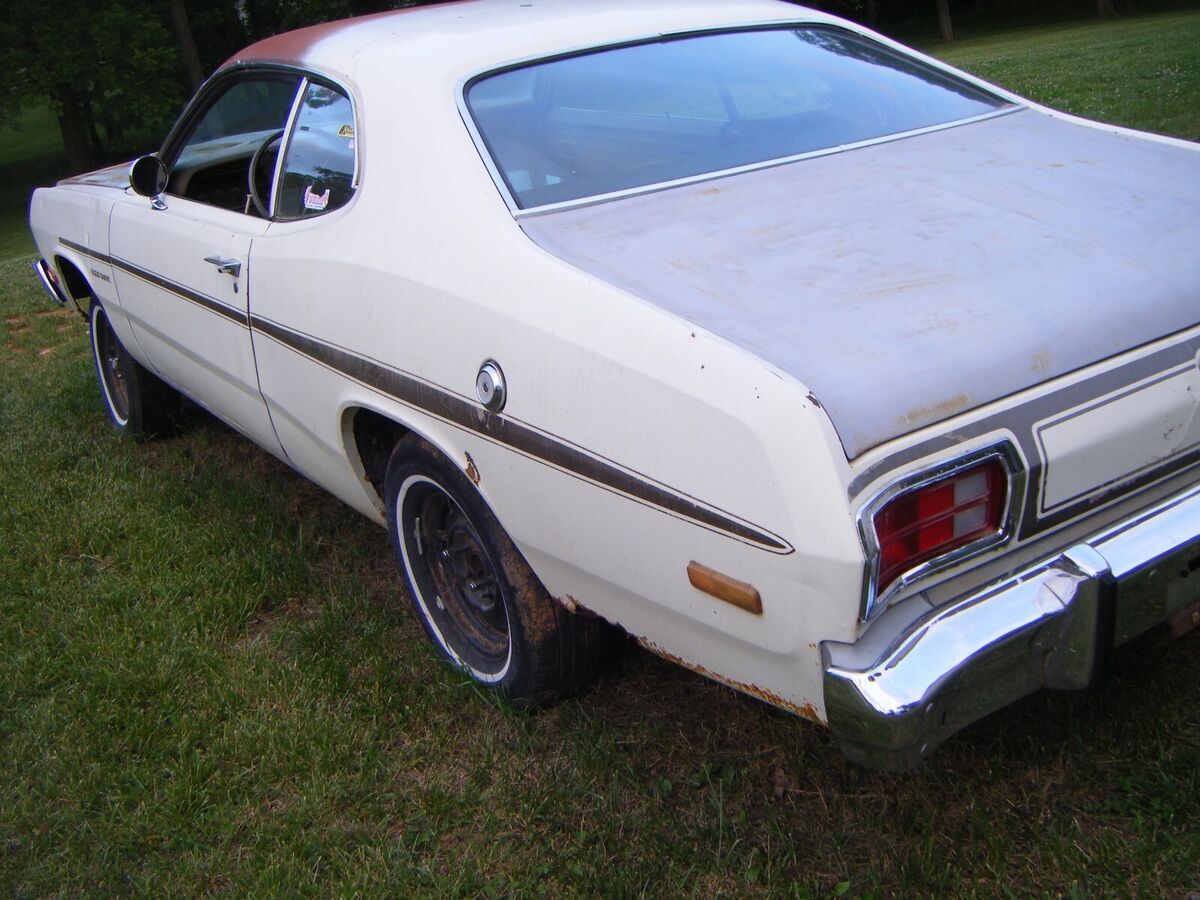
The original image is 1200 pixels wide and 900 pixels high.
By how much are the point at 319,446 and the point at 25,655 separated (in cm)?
105

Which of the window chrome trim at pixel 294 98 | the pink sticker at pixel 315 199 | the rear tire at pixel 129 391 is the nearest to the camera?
the window chrome trim at pixel 294 98

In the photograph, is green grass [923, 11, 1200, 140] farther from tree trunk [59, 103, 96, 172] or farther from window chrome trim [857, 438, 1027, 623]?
tree trunk [59, 103, 96, 172]

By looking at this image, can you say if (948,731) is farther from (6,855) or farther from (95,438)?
(95,438)

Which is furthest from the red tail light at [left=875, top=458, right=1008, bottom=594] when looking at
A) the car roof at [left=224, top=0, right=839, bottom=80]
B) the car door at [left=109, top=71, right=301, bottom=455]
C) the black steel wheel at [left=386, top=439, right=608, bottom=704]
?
the car door at [left=109, top=71, right=301, bottom=455]

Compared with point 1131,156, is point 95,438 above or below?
below

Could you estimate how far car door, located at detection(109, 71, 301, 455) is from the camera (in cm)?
331

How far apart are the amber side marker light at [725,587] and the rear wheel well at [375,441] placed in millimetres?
1185

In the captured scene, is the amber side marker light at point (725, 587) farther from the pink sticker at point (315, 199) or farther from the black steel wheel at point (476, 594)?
the pink sticker at point (315, 199)

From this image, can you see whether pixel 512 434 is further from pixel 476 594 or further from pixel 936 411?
pixel 936 411

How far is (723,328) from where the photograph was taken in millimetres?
1974

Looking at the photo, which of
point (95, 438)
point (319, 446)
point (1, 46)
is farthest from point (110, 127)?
point (319, 446)

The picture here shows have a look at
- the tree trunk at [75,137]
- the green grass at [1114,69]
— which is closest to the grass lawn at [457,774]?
the green grass at [1114,69]

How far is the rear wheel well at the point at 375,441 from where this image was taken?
9.73 ft

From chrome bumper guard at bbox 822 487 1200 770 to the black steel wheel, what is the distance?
87 centimetres
